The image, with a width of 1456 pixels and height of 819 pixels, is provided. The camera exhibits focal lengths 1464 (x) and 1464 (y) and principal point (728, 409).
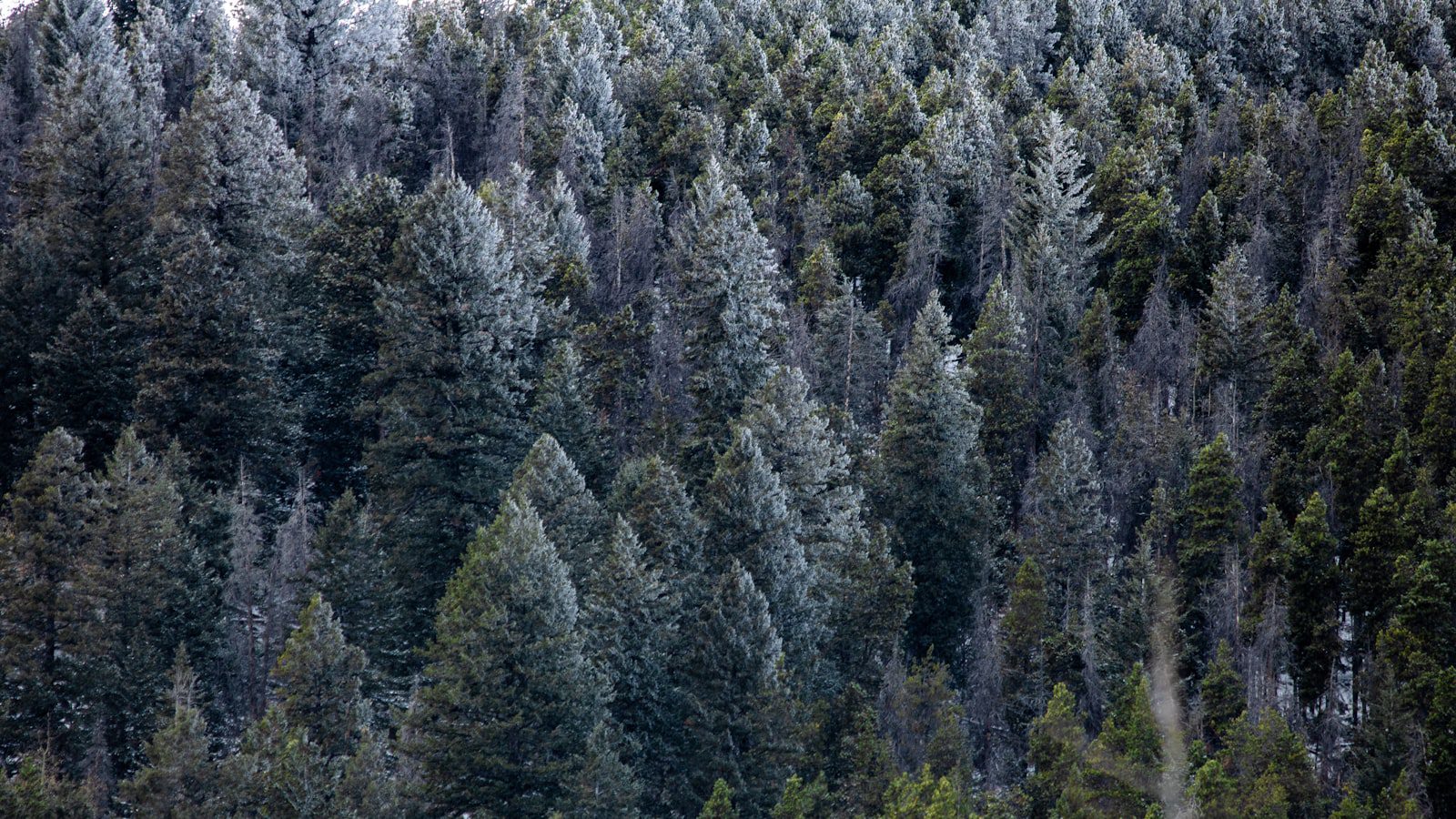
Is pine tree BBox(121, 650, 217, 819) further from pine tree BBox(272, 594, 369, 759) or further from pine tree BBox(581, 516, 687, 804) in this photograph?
pine tree BBox(581, 516, 687, 804)

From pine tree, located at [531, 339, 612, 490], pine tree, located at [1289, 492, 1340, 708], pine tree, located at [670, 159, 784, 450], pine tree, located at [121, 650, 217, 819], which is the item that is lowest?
pine tree, located at [121, 650, 217, 819]

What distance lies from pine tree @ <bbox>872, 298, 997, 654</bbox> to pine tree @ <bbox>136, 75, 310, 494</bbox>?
2050 cm

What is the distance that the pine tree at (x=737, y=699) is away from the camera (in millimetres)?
36250

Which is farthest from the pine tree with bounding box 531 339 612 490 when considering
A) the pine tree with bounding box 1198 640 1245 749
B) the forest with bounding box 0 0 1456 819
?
the pine tree with bounding box 1198 640 1245 749

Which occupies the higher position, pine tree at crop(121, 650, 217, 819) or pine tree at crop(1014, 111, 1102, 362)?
pine tree at crop(1014, 111, 1102, 362)

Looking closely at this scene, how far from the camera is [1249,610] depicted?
41250 mm

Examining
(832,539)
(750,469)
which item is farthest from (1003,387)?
(750,469)

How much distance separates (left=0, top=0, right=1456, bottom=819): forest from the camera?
118 feet

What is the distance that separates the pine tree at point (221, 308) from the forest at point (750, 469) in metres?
0.18

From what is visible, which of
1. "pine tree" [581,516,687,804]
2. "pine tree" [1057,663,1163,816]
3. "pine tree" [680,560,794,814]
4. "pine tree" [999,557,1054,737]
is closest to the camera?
"pine tree" [1057,663,1163,816]

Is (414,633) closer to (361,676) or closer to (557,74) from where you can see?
(361,676)

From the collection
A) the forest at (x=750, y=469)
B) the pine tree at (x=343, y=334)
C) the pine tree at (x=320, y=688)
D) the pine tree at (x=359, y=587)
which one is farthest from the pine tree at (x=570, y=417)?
the pine tree at (x=320, y=688)

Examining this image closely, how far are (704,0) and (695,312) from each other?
52.1 meters

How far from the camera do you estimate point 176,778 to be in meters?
34.5
